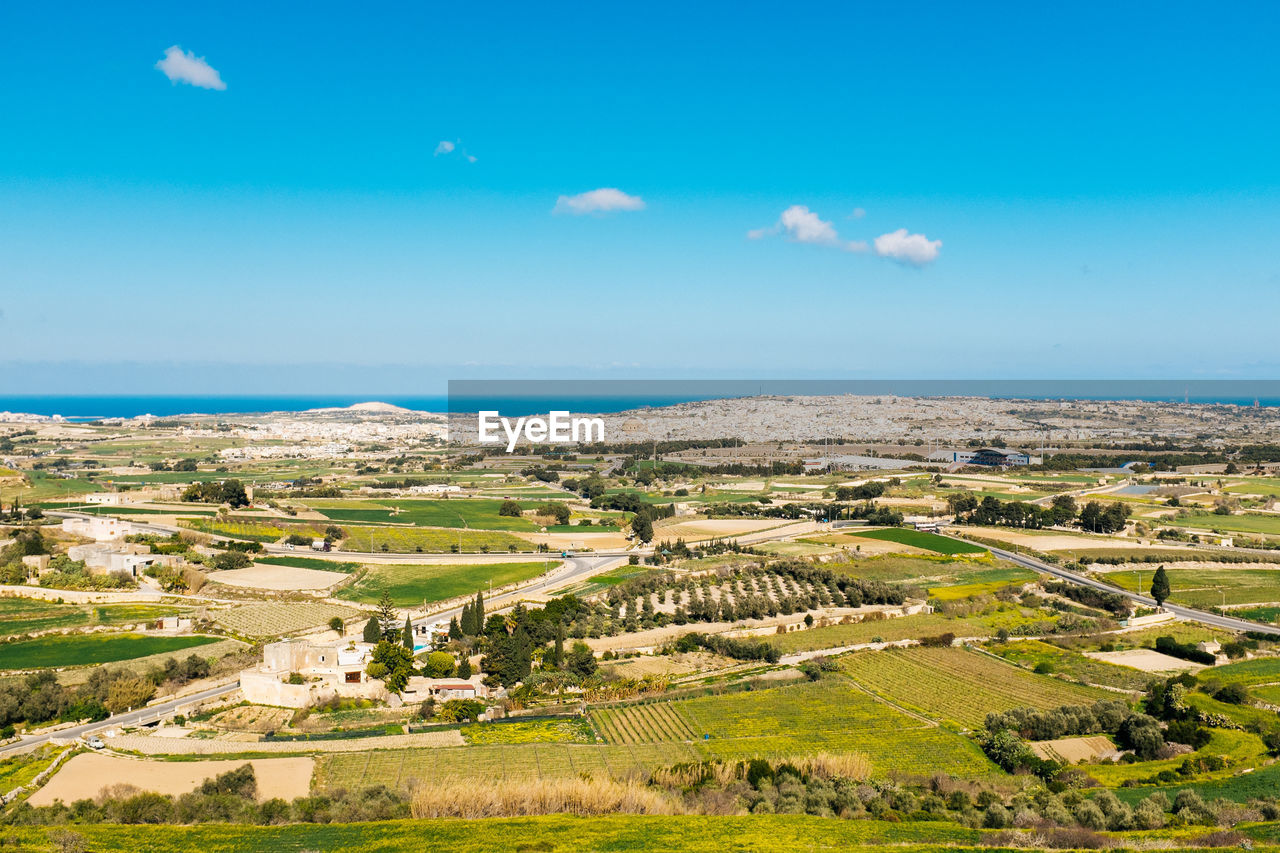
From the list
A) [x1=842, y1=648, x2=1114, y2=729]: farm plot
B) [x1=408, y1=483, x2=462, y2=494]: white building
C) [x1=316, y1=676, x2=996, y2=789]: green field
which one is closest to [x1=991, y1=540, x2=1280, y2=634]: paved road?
[x1=842, y1=648, x2=1114, y2=729]: farm plot

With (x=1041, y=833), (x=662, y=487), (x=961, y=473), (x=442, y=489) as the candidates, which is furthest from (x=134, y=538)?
(x=961, y=473)

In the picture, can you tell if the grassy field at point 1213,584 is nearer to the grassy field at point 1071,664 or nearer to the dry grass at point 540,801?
the grassy field at point 1071,664

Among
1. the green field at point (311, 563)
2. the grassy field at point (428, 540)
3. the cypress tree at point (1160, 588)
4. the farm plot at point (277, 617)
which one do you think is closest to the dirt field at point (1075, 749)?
the cypress tree at point (1160, 588)

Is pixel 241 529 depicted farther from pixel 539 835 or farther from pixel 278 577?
pixel 539 835

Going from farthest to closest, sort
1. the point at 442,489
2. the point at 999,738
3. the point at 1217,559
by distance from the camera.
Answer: the point at 442,489, the point at 1217,559, the point at 999,738

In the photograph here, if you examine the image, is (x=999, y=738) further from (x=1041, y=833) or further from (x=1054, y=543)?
(x=1054, y=543)

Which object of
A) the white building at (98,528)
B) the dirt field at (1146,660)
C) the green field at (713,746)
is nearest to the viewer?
the green field at (713,746)

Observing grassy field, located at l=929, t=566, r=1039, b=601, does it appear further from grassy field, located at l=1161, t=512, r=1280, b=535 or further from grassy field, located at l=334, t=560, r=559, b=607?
grassy field, located at l=334, t=560, r=559, b=607

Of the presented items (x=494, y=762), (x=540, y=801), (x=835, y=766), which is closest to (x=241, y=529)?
(x=494, y=762)
